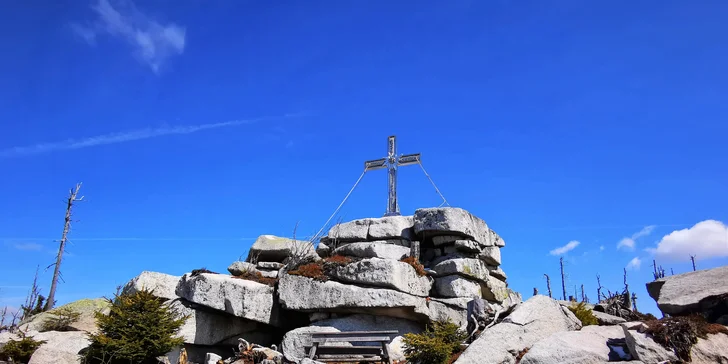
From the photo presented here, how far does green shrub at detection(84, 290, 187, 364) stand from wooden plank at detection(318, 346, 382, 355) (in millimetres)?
4704

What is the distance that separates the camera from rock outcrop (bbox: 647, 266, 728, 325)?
56.7ft

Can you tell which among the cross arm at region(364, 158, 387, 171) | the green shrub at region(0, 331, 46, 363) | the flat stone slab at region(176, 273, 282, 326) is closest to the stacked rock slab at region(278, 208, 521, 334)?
the flat stone slab at region(176, 273, 282, 326)

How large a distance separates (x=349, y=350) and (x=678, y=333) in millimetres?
9735

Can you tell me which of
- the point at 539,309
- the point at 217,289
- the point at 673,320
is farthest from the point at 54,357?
the point at 673,320

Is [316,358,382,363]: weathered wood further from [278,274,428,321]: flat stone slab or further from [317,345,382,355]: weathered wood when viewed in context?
[278,274,428,321]: flat stone slab

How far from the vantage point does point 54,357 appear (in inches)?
732

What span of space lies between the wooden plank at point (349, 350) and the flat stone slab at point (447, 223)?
7.39 metres

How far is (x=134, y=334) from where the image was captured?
16844 millimetres

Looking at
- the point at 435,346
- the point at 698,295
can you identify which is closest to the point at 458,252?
the point at 435,346

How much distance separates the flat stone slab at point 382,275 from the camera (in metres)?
20.6

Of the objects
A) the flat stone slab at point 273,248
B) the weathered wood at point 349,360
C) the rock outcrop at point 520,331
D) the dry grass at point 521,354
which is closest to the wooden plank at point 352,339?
the weathered wood at point 349,360

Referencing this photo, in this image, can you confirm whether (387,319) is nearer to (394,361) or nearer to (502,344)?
(394,361)

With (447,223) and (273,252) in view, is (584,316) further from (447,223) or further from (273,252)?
(273,252)

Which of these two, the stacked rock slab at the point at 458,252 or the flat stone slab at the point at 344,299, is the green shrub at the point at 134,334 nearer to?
the flat stone slab at the point at 344,299
